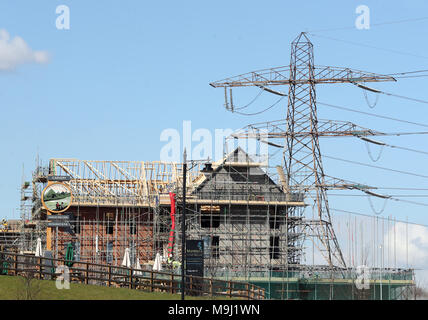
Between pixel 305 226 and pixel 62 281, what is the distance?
4311 centimetres

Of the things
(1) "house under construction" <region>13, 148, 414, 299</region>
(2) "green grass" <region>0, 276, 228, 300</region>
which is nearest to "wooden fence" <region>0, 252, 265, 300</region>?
(2) "green grass" <region>0, 276, 228, 300</region>

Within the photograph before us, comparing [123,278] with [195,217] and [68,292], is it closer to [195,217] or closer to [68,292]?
[68,292]

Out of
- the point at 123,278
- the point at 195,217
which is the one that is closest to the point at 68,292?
the point at 123,278

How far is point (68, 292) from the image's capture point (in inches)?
1321

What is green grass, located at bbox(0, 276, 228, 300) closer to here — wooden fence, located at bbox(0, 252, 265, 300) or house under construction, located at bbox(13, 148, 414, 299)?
wooden fence, located at bbox(0, 252, 265, 300)

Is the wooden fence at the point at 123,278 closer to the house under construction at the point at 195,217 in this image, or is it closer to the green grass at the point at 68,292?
the green grass at the point at 68,292

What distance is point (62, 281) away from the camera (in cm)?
3506

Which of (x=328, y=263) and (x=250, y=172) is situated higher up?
(x=250, y=172)

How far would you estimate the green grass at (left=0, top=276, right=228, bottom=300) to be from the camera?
32156mm

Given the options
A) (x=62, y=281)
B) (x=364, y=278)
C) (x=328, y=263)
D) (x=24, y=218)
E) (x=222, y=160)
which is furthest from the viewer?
(x=24, y=218)

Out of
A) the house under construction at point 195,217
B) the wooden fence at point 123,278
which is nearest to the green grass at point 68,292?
the wooden fence at point 123,278

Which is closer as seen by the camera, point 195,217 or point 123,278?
point 123,278

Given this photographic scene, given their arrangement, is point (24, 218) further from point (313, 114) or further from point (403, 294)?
point (403, 294)
